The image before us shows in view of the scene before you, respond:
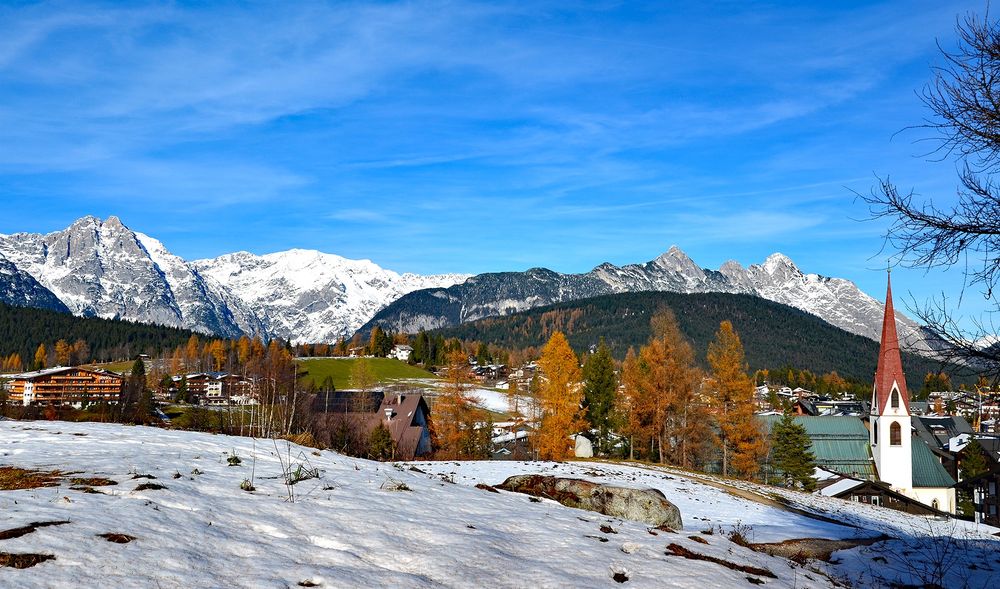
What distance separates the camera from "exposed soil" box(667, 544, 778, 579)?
1054cm

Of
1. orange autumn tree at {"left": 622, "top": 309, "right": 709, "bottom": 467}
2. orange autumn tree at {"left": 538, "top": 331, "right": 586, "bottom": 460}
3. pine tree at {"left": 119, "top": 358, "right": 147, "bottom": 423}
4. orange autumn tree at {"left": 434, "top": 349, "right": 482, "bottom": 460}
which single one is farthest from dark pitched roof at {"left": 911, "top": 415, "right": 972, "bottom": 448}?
pine tree at {"left": 119, "top": 358, "right": 147, "bottom": 423}

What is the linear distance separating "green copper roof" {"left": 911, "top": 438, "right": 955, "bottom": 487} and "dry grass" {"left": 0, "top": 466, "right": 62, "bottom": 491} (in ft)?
265

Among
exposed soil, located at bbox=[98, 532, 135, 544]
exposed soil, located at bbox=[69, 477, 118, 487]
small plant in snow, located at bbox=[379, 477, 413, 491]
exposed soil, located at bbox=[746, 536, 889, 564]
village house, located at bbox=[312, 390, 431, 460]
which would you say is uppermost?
exposed soil, located at bbox=[69, 477, 118, 487]

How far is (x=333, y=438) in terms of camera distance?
54.9 metres

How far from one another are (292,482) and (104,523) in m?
4.19

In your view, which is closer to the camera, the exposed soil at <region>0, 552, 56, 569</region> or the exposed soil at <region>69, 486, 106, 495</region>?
the exposed soil at <region>0, 552, 56, 569</region>

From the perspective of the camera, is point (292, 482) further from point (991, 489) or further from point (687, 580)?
point (991, 489)

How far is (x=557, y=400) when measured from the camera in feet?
181

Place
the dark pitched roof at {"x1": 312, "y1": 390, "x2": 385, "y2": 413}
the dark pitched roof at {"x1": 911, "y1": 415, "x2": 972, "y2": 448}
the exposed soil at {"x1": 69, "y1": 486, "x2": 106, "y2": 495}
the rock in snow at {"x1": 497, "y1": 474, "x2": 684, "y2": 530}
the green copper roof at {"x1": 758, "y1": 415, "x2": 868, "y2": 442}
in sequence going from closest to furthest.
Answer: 1. the exposed soil at {"x1": 69, "y1": 486, "x2": 106, "y2": 495}
2. the rock in snow at {"x1": 497, "y1": 474, "x2": 684, "y2": 530}
3. the green copper roof at {"x1": 758, "y1": 415, "x2": 868, "y2": 442}
4. the dark pitched roof at {"x1": 312, "y1": 390, "x2": 385, "y2": 413}
5. the dark pitched roof at {"x1": 911, "y1": 415, "x2": 972, "y2": 448}

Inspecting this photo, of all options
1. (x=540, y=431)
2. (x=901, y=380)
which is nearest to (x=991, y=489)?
(x=901, y=380)

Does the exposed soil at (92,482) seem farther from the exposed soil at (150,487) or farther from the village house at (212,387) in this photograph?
the village house at (212,387)

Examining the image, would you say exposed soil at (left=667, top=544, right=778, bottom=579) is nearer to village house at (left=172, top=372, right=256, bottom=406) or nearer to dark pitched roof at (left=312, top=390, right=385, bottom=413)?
dark pitched roof at (left=312, top=390, right=385, bottom=413)

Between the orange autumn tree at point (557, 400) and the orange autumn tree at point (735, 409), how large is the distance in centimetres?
1134

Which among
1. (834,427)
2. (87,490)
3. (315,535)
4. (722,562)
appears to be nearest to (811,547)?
(722,562)
